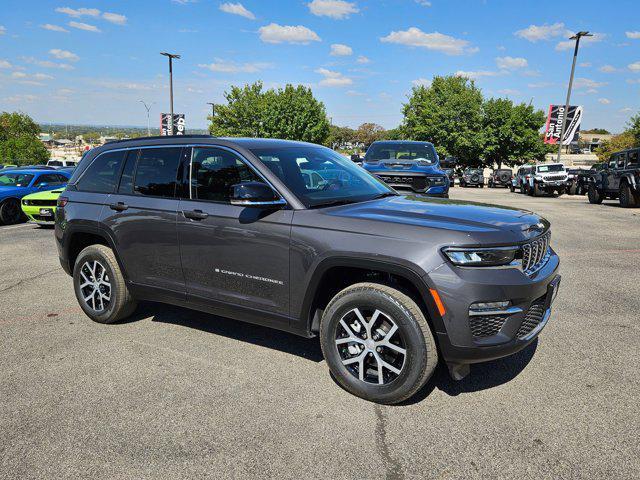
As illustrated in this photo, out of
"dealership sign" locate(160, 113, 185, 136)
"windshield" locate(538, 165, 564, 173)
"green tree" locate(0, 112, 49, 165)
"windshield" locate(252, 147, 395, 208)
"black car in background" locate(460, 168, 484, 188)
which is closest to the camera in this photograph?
"windshield" locate(252, 147, 395, 208)

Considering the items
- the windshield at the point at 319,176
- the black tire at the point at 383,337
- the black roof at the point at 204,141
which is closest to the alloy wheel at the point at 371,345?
the black tire at the point at 383,337

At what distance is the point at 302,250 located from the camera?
10.9 feet

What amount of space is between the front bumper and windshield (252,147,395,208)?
1.17 meters

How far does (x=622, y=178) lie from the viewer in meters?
16.7

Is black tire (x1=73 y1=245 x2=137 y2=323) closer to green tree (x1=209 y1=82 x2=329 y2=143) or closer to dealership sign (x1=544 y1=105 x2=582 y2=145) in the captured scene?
dealership sign (x1=544 y1=105 x2=582 y2=145)

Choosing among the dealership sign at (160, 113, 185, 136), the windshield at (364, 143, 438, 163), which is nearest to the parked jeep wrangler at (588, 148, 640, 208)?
the windshield at (364, 143, 438, 163)

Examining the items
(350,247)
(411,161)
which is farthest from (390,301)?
→ (411,161)

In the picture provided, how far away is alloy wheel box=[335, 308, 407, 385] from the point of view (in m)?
3.13

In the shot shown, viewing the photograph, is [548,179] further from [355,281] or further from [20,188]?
[355,281]

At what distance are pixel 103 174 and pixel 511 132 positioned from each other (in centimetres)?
4737

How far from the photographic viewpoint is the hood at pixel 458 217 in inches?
118

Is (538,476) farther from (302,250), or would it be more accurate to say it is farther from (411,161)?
(411,161)

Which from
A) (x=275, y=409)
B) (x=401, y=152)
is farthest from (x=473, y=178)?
(x=275, y=409)

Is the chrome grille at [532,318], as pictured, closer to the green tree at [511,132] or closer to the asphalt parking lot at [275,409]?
the asphalt parking lot at [275,409]
